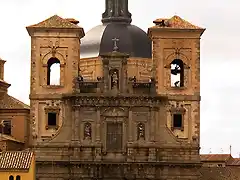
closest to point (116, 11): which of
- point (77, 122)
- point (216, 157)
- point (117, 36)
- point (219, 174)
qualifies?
point (117, 36)

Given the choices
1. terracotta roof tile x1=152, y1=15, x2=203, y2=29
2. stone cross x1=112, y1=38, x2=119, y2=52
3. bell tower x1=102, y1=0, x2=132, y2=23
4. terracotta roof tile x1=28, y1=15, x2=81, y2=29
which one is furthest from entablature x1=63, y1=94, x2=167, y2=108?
bell tower x1=102, y1=0, x2=132, y2=23

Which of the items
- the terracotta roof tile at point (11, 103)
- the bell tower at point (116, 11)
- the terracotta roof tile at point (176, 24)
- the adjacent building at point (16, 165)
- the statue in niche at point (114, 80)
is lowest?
the adjacent building at point (16, 165)

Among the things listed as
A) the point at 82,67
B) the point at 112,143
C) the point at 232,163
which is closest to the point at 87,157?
the point at 112,143

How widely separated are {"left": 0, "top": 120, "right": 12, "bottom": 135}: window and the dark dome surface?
24.2 ft

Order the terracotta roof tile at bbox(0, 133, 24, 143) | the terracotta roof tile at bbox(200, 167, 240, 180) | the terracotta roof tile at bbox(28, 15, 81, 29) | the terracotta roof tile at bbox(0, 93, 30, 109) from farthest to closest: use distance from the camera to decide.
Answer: the terracotta roof tile at bbox(0, 93, 30, 109) < the terracotta roof tile at bbox(200, 167, 240, 180) < the terracotta roof tile at bbox(28, 15, 81, 29) < the terracotta roof tile at bbox(0, 133, 24, 143)

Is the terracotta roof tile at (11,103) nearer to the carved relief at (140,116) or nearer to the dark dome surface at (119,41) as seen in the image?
the dark dome surface at (119,41)

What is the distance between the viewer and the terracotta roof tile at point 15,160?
73375mm

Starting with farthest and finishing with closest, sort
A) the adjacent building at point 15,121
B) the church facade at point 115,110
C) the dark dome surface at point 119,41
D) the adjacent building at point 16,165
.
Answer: the dark dome surface at point 119,41 < the adjacent building at point 15,121 < the church facade at point 115,110 < the adjacent building at point 16,165

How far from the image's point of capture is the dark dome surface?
8412 centimetres

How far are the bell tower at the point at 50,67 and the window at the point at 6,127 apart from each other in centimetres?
424

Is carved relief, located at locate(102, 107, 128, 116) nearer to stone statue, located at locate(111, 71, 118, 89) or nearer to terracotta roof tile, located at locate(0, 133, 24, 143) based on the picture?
stone statue, located at locate(111, 71, 118, 89)

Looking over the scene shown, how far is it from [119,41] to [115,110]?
7757 millimetres

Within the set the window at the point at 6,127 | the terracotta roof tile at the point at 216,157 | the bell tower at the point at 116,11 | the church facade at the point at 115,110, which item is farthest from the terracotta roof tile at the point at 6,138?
the terracotta roof tile at the point at 216,157

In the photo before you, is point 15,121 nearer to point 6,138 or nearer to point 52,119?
point 6,138
